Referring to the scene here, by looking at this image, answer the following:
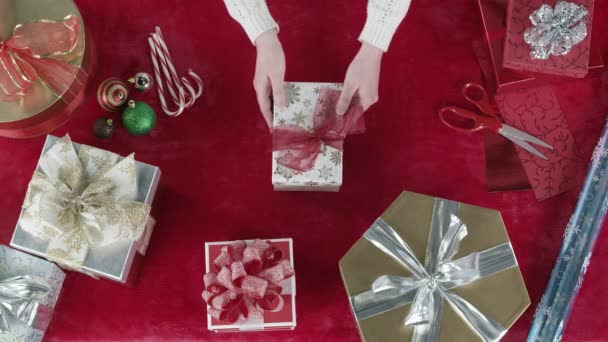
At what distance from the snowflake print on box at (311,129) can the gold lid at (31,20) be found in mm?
428

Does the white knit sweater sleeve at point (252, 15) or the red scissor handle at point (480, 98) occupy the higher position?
the white knit sweater sleeve at point (252, 15)

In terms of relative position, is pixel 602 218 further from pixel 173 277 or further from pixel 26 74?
pixel 26 74

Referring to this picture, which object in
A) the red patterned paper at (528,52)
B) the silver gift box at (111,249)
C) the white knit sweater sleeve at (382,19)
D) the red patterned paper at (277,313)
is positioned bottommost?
the red patterned paper at (277,313)

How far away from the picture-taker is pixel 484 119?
112 centimetres

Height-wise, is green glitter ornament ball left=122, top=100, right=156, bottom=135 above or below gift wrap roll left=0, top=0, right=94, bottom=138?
below

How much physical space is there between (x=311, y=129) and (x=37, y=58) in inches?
21.4

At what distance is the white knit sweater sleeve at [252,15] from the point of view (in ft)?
3.13

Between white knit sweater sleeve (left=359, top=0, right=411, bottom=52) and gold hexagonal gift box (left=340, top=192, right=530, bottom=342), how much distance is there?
0.96 feet

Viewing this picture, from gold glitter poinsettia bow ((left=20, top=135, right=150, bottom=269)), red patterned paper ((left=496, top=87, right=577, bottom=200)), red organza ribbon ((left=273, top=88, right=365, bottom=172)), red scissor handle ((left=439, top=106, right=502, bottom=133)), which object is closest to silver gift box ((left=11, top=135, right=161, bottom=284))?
gold glitter poinsettia bow ((left=20, top=135, right=150, bottom=269))

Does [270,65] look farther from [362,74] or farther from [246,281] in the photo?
[246,281]

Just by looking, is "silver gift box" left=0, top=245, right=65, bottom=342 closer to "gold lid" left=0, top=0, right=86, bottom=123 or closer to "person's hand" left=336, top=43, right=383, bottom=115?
"gold lid" left=0, top=0, right=86, bottom=123

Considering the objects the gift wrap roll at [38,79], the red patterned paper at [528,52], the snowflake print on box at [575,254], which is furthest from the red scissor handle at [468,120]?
the gift wrap roll at [38,79]

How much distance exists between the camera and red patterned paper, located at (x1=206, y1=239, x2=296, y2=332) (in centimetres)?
99

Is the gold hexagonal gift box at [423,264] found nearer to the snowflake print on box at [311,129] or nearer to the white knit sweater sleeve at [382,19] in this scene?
the snowflake print on box at [311,129]
